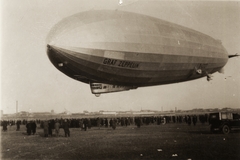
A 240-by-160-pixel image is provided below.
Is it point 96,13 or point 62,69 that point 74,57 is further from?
point 96,13

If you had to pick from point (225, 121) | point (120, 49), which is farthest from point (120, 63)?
point (225, 121)

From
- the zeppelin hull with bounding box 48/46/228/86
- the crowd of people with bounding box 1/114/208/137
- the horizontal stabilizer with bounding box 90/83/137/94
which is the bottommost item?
the crowd of people with bounding box 1/114/208/137

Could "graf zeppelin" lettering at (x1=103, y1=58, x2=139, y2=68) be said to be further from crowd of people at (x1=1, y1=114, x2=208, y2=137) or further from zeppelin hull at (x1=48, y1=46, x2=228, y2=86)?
crowd of people at (x1=1, y1=114, x2=208, y2=137)

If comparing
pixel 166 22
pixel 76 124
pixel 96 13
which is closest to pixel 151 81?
pixel 166 22

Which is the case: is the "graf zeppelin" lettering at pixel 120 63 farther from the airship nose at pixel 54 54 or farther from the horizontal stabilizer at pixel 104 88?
the horizontal stabilizer at pixel 104 88

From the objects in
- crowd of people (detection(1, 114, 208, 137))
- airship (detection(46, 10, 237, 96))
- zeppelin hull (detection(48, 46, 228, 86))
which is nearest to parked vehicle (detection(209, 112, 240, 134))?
zeppelin hull (detection(48, 46, 228, 86))

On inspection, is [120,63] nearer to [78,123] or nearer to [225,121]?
[225,121]

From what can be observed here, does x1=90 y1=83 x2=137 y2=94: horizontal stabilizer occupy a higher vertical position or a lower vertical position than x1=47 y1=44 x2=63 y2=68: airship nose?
lower

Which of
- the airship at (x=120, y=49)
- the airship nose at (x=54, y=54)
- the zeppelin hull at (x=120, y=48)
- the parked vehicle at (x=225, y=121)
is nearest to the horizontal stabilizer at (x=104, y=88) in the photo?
the airship at (x=120, y=49)
